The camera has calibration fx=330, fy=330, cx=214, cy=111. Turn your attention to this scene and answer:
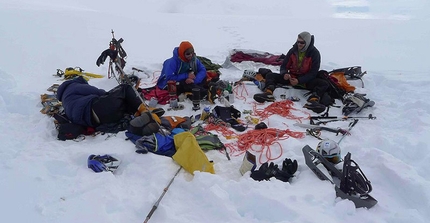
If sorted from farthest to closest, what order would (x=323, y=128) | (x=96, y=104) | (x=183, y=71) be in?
(x=183, y=71) < (x=323, y=128) < (x=96, y=104)

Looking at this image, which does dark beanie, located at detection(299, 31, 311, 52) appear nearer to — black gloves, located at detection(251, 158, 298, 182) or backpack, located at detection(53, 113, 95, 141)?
black gloves, located at detection(251, 158, 298, 182)

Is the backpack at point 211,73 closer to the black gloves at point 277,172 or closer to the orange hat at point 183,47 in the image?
the orange hat at point 183,47

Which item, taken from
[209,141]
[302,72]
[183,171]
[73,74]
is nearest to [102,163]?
[183,171]

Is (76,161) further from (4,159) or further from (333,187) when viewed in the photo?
(333,187)

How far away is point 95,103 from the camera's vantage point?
4461 millimetres

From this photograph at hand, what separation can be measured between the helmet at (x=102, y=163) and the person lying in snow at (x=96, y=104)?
92cm

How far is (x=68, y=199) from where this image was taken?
2.93m

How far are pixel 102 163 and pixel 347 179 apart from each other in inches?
98.7

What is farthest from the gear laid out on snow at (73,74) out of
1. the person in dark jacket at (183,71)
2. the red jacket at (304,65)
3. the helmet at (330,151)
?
the helmet at (330,151)

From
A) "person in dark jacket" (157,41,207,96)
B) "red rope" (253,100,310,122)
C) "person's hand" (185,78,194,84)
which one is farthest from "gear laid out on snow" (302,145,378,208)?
"person's hand" (185,78,194,84)

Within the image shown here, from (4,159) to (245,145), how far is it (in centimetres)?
270

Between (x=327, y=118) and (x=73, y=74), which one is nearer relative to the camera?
(x=327, y=118)

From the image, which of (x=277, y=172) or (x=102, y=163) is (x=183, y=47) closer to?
(x=102, y=163)

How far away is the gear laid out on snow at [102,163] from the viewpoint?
3.51 m
